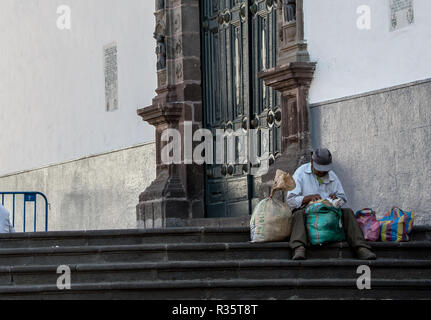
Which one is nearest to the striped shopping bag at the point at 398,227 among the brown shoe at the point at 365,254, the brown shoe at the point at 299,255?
the brown shoe at the point at 365,254

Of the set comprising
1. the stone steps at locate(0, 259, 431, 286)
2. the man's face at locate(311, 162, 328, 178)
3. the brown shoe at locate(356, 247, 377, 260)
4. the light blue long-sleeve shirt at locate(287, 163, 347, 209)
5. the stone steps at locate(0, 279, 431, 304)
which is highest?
the man's face at locate(311, 162, 328, 178)

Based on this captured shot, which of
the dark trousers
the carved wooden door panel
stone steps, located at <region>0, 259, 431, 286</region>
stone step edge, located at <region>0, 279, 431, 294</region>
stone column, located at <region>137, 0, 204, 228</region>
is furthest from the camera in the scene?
stone column, located at <region>137, 0, 204, 228</region>

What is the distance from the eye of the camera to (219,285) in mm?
9828

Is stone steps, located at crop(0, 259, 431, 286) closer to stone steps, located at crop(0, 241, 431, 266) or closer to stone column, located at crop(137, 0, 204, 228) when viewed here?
stone steps, located at crop(0, 241, 431, 266)

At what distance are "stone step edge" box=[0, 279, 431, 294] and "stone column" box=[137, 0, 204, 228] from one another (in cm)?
463

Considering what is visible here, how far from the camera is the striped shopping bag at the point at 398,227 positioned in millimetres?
10578

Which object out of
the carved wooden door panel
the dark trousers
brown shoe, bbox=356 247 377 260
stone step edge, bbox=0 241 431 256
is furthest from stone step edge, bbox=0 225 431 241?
the carved wooden door panel

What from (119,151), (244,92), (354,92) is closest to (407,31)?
(354,92)

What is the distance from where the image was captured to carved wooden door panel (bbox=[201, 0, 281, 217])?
13562mm

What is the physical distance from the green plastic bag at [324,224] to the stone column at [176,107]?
13.8 ft

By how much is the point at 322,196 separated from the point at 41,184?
27.0 feet

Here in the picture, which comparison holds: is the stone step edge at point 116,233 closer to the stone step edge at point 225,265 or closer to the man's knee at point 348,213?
the stone step edge at point 225,265

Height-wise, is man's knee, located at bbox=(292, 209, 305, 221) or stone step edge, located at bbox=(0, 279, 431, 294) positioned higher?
man's knee, located at bbox=(292, 209, 305, 221)

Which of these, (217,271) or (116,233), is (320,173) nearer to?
(217,271)
